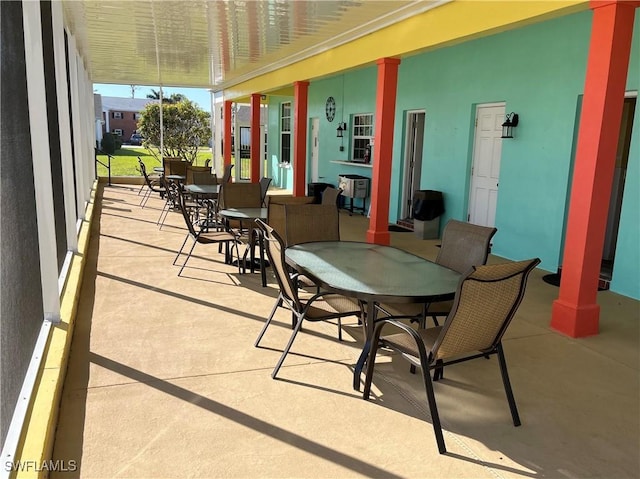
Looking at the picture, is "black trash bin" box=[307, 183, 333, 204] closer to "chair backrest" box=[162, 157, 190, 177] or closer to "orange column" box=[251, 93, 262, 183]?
"orange column" box=[251, 93, 262, 183]

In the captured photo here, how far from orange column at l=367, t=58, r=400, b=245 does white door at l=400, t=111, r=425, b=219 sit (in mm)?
2014

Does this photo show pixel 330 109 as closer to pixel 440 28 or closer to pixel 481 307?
pixel 440 28

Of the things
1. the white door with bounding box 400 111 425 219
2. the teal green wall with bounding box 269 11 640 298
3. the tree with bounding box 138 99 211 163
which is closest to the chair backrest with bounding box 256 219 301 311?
the teal green wall with bounding box 269 11 640 298

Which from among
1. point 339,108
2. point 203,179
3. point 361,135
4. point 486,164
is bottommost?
point 203,179

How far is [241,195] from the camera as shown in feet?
19.9

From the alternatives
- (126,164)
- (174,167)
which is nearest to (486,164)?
(174,167)

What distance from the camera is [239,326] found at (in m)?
3.80

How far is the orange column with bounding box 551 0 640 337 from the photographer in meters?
3.47

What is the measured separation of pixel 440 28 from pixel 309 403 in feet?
12.8

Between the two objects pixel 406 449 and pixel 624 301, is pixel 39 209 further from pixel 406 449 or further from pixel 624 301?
pixel 624 301

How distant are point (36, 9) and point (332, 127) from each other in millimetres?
8263

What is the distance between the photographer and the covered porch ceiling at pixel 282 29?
15.5ft

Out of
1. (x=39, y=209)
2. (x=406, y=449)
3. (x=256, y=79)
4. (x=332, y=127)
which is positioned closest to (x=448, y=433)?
(x=406, y=449)

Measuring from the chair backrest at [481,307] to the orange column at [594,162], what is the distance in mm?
1622
